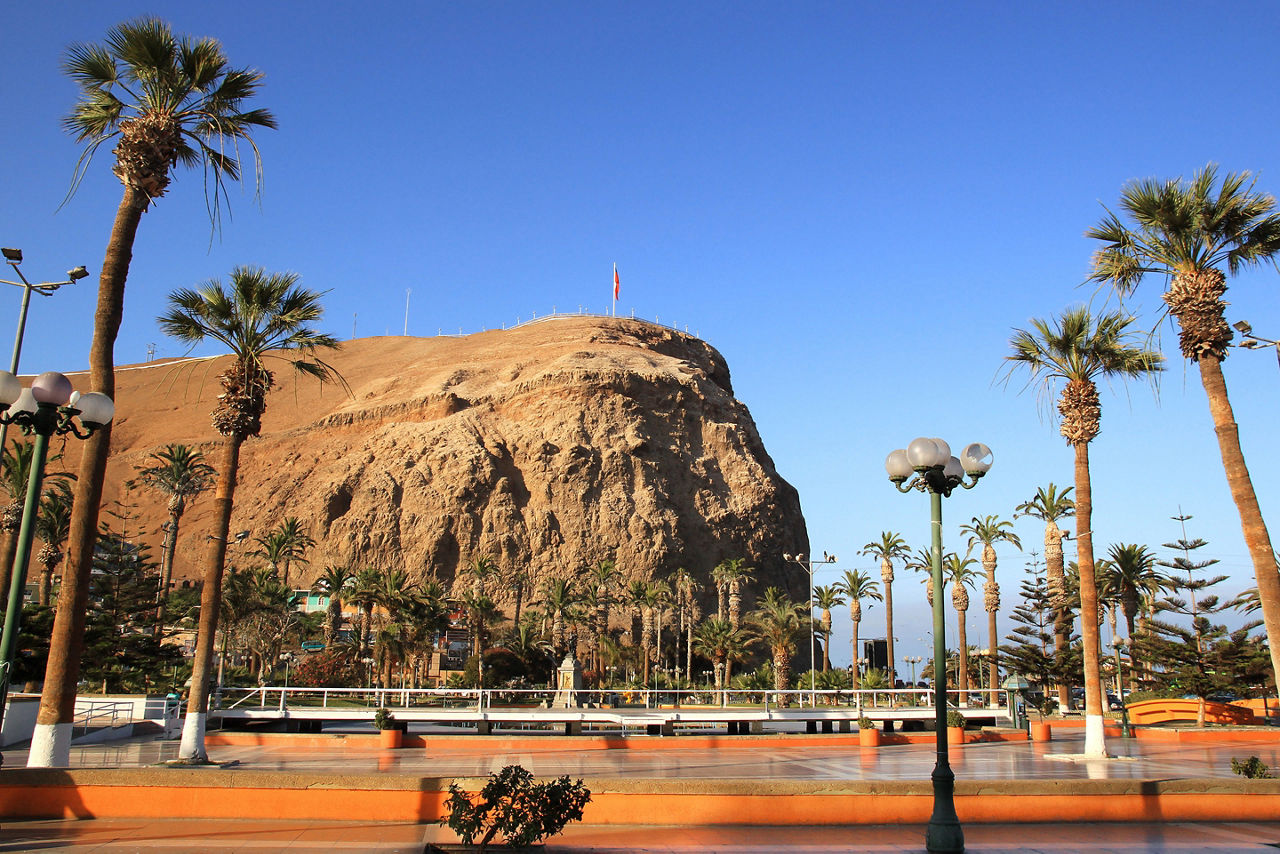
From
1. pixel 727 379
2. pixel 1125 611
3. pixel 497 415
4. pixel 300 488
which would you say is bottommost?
pixel 1125 611

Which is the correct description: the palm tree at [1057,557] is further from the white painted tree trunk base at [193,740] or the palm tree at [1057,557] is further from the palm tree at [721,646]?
the white painted tree trunk base at [193,740]

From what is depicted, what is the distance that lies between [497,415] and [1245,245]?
79.1m

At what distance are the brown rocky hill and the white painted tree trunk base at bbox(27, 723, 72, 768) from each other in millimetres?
63156

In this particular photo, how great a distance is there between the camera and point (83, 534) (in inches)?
527

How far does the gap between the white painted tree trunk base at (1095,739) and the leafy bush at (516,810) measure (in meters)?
15.6

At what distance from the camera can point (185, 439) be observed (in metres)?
109

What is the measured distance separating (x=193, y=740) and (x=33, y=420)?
8.67m

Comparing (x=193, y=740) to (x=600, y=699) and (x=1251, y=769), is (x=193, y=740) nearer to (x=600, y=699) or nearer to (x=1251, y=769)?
(x=1251, y=769)

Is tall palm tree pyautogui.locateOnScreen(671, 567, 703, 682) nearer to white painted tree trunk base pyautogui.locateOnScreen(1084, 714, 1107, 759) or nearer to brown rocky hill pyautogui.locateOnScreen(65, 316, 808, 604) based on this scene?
brown rocky hill pyautogui.locateOnScreen(65, 316, 808, 604)

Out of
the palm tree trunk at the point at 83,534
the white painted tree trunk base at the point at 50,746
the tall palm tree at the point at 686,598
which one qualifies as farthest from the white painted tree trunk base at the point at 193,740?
the tall palm tree at the point at 686,598

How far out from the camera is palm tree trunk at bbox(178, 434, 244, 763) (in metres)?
16.5

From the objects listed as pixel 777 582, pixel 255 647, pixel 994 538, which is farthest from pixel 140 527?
pixel 994 538

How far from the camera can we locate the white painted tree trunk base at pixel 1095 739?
1889cm

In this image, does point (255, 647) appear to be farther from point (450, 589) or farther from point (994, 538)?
point (994, 538)
